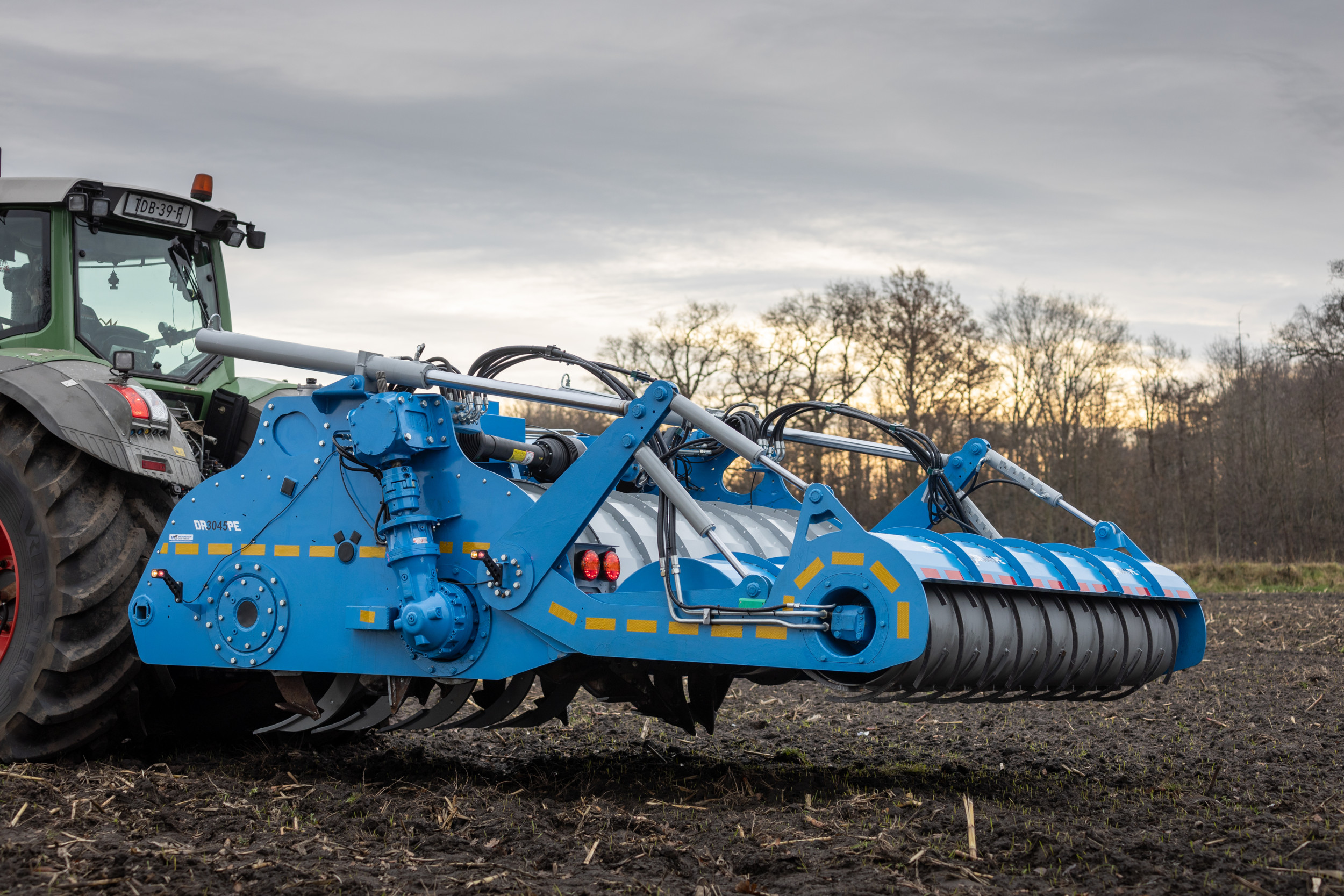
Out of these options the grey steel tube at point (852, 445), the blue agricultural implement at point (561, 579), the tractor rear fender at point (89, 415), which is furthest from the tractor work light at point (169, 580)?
the grey steel tube at point (852, 445)

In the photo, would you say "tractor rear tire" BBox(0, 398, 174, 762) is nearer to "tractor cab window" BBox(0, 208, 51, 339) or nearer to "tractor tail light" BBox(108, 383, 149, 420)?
"tractor tail light" BBox(108, 383, 149, 420)

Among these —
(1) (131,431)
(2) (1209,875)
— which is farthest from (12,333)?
(2) (1209,875)

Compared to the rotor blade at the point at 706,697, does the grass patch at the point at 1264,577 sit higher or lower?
lower

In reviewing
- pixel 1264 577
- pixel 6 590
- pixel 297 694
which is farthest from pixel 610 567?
pixel 1264 577

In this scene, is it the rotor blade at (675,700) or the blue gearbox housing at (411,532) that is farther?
the rotor blade at (675,700)

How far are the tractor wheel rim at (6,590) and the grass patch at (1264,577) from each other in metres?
21.1

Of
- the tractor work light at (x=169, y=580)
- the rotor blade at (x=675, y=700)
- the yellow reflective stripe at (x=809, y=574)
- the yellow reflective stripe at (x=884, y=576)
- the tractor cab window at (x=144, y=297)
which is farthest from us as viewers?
the tractor cab window at (x=144, y=297)

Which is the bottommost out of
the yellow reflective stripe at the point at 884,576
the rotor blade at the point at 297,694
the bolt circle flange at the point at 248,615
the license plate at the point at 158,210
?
the rotor blade at the point at 297,694

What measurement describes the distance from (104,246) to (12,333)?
668mm

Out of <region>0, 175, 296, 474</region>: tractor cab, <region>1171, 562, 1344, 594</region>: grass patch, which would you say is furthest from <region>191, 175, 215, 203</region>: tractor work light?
<region>1171, 562, 1344, 594</region>: grass patch

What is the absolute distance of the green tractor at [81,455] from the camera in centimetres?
543

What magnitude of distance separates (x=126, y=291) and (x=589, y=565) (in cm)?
340

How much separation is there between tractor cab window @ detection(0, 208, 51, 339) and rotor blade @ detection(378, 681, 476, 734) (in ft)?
9.97

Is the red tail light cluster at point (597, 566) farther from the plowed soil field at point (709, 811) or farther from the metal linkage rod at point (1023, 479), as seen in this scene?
the metal linkage rod at point (1023, 479)
